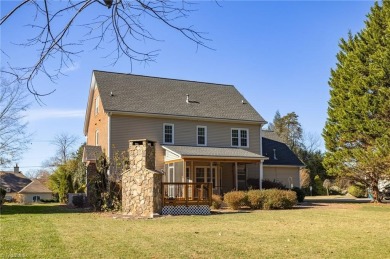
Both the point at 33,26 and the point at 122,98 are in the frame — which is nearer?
the point at 33,26

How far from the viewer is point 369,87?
2695 cm

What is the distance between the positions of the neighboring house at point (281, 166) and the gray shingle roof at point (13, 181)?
4549cm

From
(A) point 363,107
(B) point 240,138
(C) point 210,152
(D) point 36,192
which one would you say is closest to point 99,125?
(C) point 210,152

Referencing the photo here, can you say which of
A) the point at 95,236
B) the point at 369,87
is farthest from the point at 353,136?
the point at 95,236

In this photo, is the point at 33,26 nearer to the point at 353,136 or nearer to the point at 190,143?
the point at 190,143

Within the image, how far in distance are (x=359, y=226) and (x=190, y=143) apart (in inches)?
641

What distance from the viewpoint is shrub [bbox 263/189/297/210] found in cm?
2280

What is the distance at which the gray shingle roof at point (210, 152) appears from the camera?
25.4 metres

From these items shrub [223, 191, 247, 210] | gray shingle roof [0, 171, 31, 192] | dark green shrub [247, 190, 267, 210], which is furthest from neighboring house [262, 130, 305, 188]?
gray shingle roof [0, 171, 31, 192]

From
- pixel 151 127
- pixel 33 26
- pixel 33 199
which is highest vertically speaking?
pixel 151 127

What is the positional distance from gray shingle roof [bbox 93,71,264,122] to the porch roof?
99.8 inches

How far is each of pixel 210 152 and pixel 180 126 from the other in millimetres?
3379

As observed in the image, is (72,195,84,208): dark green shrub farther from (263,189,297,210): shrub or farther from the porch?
(263,189,297,210): shrub

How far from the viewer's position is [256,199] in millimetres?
22797
